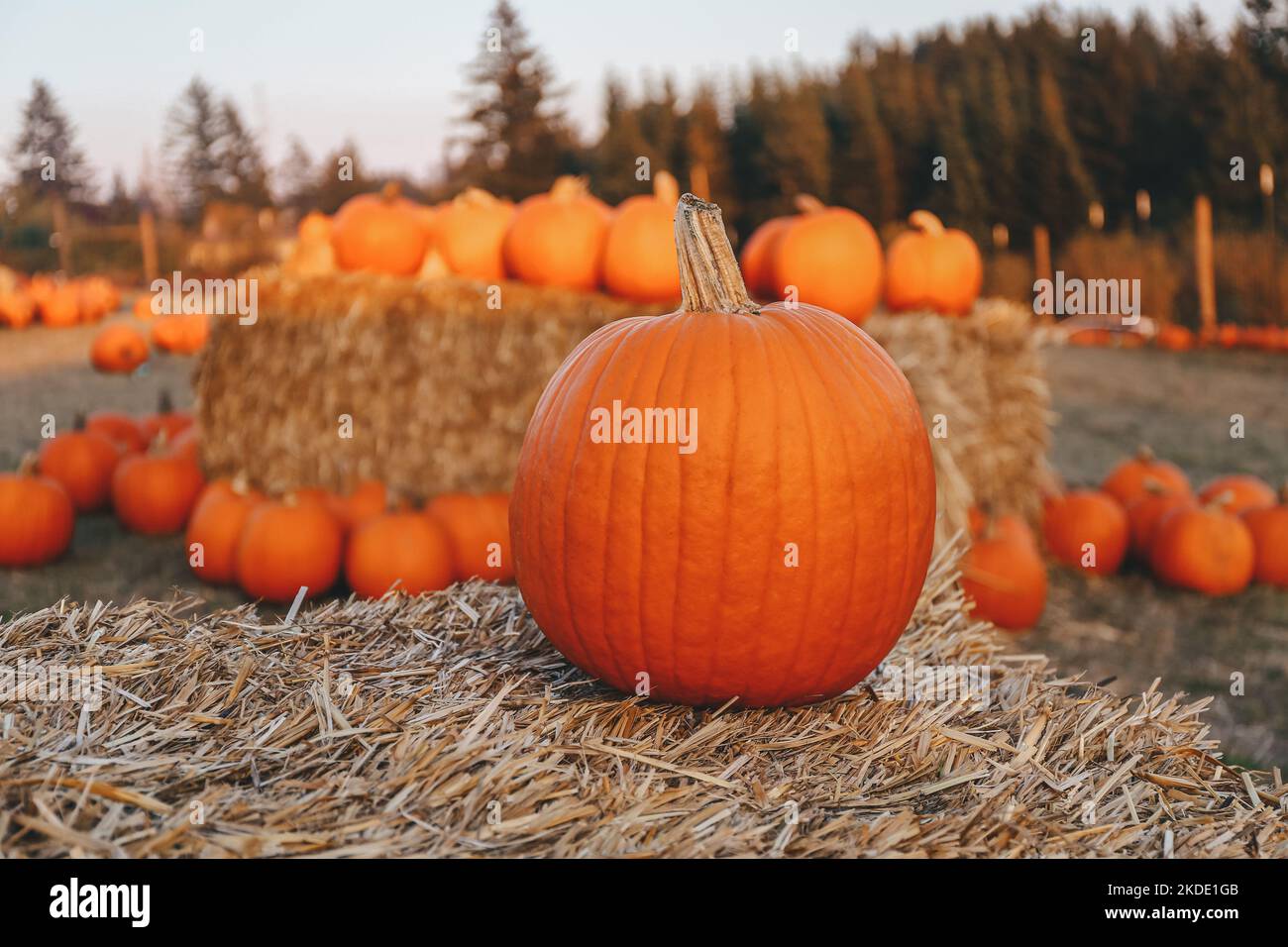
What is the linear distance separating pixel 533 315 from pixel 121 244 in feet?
81.3

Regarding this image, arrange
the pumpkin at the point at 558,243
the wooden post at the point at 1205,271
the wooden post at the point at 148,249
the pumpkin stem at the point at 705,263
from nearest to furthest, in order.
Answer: the pumpkin stem at the point at 705,263
the pumpkin at the point at 558,243
the wooden post at the point at 1205,271
the wooden post at the point at 148,249

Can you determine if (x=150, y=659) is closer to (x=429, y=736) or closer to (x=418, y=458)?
(x=429, y=736)

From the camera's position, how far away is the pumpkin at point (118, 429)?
638 cm

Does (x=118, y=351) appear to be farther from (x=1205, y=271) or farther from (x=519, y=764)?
(x=1205, y=271)

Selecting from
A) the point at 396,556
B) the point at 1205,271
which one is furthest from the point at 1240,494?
the point at 1205,271

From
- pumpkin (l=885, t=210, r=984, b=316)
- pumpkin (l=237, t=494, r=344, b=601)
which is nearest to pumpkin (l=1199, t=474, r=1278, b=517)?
pumpkin (l=885, t=210, r=984, b=316)

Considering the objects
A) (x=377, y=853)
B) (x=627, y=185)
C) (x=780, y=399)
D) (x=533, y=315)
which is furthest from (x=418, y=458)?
(x=627, y=185)

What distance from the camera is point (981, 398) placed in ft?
19.1

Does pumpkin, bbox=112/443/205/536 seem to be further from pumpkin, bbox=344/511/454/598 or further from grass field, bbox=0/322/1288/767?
pumpkin, bbox=344/511/454/598

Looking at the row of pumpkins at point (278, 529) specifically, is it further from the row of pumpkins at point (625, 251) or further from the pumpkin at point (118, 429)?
the row of pumpkins at point (625, 251)

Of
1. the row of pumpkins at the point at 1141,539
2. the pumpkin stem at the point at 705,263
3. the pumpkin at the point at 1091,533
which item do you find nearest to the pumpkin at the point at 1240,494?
the row of pumpkins at the point at 1141,539

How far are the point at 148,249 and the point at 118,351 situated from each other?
14277 millimetres

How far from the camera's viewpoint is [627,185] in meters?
22.2

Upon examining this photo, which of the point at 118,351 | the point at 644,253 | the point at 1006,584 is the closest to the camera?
the point at 1006,584
